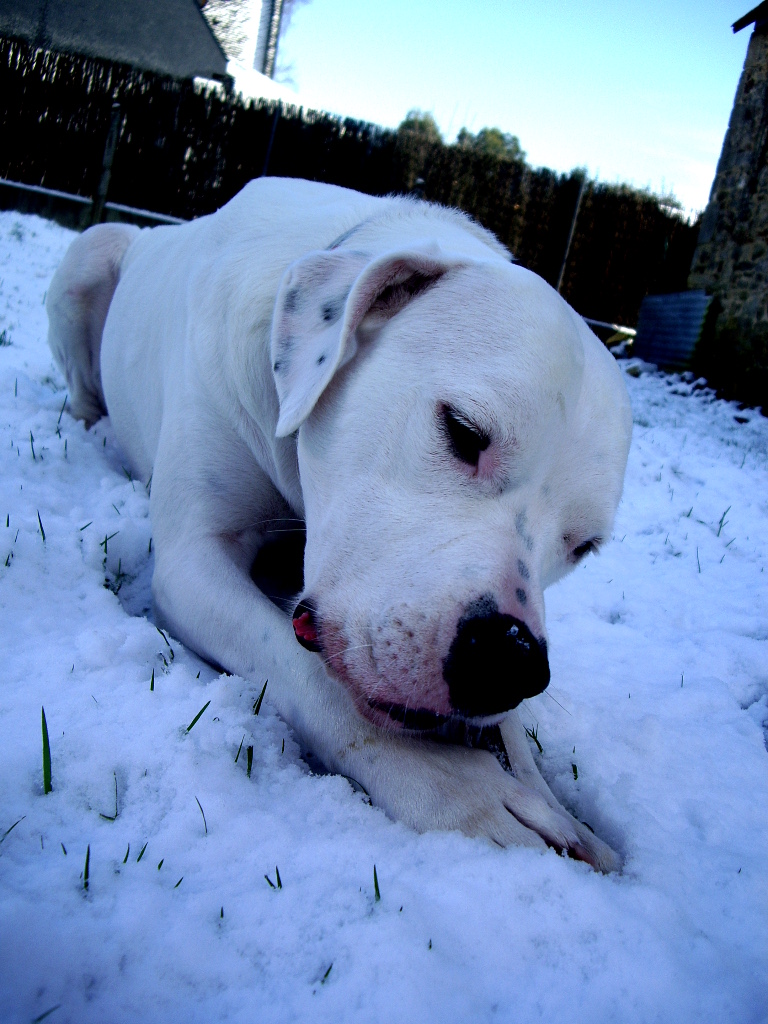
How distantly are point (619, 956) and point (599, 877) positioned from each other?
0.19 meters

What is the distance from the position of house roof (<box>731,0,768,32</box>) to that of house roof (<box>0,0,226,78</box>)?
45.0 ft

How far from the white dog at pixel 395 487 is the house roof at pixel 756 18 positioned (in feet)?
34.4

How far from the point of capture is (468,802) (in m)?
1.35

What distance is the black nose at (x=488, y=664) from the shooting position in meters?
1.27

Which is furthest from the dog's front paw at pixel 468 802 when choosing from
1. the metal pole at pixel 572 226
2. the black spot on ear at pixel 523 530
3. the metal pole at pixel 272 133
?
the metal pole at pixel 272 133

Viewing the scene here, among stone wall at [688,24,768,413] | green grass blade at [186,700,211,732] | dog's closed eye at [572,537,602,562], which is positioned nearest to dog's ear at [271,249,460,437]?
green grass blade at [186,700,211,732]

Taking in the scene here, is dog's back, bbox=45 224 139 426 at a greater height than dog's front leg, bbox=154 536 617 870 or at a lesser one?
greater

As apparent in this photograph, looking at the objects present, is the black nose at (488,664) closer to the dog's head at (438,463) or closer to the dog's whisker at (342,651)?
the dog's head at (438,463)

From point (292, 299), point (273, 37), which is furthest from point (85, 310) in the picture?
point (273, 37)

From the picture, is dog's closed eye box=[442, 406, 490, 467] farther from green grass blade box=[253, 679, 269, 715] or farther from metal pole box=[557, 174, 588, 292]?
metal pole box=[557, 174, 588, 292]

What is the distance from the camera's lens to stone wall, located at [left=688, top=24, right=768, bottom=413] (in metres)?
9.16

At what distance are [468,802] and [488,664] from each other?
11.5 inches

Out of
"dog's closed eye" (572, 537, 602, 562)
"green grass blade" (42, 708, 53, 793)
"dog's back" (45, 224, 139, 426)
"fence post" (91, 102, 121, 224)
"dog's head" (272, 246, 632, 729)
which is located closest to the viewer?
"green grass blade" (42, 708, 53, 793)

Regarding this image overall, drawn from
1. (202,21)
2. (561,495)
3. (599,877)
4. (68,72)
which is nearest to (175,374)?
(561,495)
